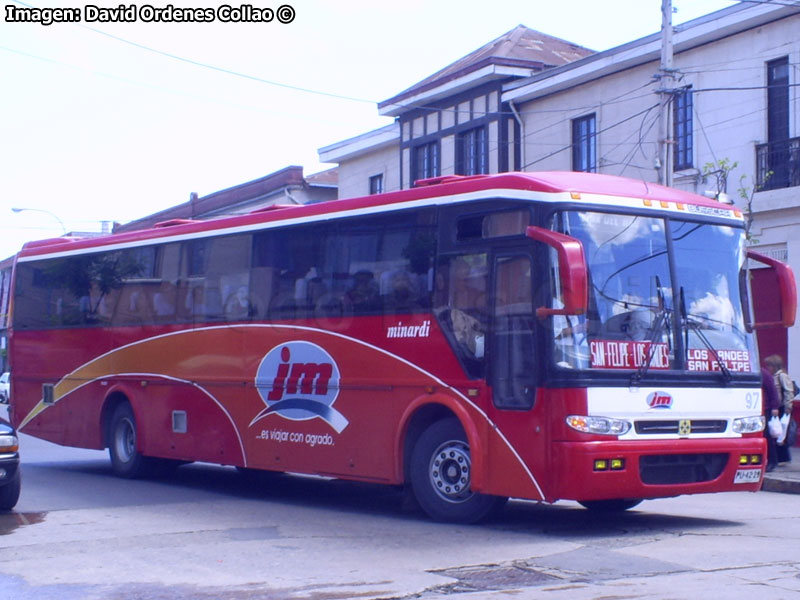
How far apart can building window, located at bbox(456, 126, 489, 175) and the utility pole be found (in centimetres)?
957

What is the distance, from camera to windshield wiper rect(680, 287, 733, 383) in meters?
10.7

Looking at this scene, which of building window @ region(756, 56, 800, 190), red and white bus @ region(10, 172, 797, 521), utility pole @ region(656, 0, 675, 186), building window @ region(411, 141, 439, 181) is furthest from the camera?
building window @ region(411, 141, 439, 181)

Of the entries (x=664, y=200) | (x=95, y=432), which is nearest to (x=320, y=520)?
(x=664, y=200)

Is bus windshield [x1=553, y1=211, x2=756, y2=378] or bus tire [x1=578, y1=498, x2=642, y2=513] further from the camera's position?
bus tire [x1=578, y1=498, x2=642, y2=513]

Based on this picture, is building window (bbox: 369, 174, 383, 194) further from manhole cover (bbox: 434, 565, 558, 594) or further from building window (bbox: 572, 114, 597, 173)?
manhole cover (bbox: 434, 565, 558, 594)

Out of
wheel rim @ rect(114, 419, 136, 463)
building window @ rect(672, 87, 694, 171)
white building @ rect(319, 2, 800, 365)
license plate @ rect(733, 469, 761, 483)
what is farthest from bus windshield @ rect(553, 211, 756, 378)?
building window @ rect(672, 87, 694, 171)

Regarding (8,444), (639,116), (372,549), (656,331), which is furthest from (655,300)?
(639,116)

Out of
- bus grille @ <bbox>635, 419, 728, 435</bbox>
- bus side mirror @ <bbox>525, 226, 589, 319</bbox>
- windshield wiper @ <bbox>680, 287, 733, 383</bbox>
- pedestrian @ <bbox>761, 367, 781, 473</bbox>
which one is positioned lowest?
bus grille @ <bbox>635, 419, 728, 435</bbox>

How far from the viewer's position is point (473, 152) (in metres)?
28.6

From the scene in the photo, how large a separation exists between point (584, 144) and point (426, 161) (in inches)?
221

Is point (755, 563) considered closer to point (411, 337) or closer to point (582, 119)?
point (411, 337)

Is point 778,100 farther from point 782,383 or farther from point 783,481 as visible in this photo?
point 783,481

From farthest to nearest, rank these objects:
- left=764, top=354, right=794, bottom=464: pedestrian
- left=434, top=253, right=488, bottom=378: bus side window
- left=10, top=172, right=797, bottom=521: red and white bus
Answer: left=764, top=354, right=794, bottom=464: pedestrian → left=434, top=253, right=488, bottom=378: bus side window → left=10, top=172, right=797, bottom=521: red and white bus

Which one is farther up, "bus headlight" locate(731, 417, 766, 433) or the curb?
"bus headlight" locate(731, 417, 766, 433)
